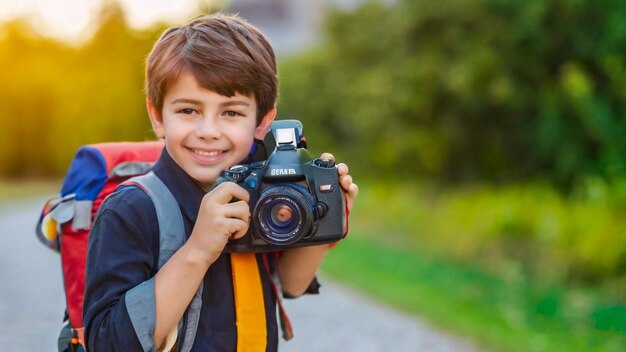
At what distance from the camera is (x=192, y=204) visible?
2.14 m

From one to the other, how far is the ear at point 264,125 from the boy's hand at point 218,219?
0.84 ft

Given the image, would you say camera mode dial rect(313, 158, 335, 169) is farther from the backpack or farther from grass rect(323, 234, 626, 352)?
grass rect(323, 234, 626, 352)

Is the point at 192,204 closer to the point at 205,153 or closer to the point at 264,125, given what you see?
the point at 205,153

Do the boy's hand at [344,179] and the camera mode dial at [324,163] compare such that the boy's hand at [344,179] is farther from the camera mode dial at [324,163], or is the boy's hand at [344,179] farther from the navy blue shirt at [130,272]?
the navy blue shirt at [130,272]

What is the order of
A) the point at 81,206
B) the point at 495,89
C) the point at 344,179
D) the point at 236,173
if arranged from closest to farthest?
the point at 236,173 → the point at 344,179 → the point at 81,206 → the point at 495,89

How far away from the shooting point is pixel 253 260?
220 centimetres

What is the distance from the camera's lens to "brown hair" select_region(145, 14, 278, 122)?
2.12 metres

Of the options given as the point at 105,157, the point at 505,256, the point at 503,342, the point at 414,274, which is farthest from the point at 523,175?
the point at 105,157

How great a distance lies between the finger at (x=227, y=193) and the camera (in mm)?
2045

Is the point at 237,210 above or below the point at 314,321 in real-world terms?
above

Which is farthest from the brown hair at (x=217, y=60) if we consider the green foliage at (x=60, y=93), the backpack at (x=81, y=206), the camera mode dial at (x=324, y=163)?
the green foliage at (x=60, y=93)

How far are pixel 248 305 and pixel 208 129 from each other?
0.44 m

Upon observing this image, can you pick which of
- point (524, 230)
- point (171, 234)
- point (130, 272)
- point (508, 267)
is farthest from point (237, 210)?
point (524, 230)

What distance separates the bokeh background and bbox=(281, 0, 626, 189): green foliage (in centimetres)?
3
